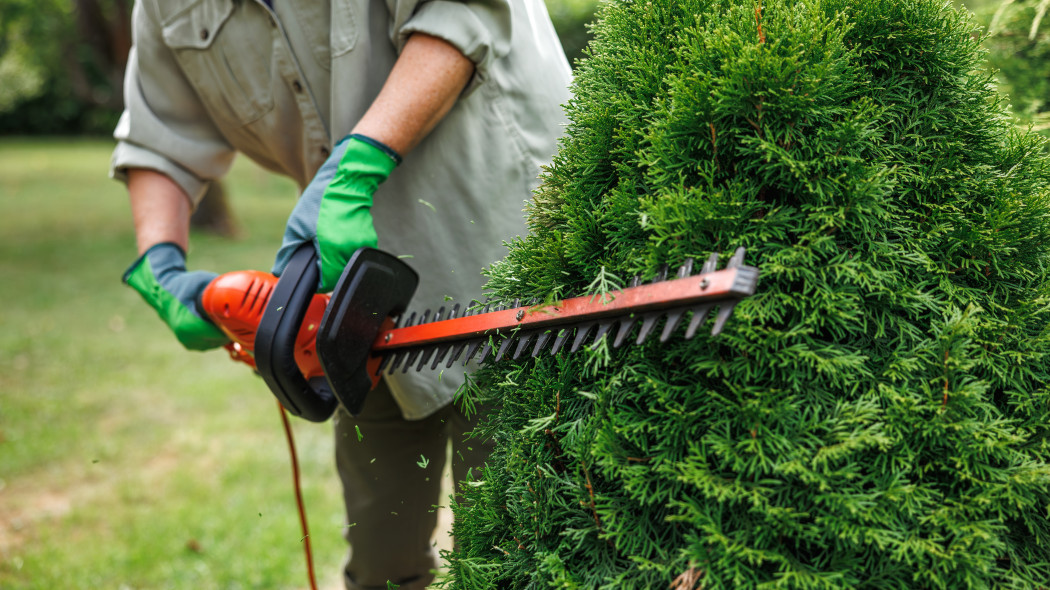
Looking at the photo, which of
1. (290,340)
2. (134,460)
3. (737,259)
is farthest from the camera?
(134,460)

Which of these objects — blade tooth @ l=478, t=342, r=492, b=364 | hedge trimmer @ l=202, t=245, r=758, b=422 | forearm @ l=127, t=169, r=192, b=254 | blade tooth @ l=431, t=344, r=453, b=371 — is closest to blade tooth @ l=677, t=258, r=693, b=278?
hedge trimmer @ l=202, t=245, r=758, b=422

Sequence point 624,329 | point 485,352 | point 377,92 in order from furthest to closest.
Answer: point 377,92
point 485,352
point 624,329

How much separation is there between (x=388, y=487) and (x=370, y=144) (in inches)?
41.9

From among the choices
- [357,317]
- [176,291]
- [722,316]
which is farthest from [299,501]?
[722,316]

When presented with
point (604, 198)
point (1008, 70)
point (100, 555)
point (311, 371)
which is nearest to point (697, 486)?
point (604, 198)

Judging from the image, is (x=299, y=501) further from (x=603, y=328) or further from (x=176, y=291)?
(x=603, y=328)

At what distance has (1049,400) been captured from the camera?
102 centimetres

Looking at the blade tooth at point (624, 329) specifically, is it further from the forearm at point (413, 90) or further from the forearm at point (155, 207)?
the forearm at point (155, 207)

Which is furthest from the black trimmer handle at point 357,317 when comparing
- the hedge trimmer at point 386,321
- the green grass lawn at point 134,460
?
the green grass lawn at point 134,460

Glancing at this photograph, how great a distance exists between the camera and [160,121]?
87.5 inches

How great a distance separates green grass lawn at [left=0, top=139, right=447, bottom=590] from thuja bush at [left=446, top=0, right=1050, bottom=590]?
2736 mm

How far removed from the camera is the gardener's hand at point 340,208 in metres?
1.62

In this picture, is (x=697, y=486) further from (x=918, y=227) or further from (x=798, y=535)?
(x=918, y=227)

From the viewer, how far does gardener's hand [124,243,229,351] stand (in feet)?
6.55
